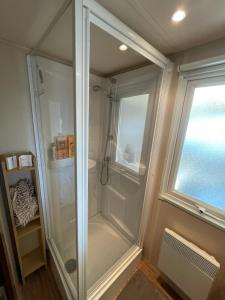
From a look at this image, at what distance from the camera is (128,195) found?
5.74ft

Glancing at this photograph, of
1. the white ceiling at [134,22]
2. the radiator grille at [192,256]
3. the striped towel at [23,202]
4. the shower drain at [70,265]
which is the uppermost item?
the white ceiling at [134,22]

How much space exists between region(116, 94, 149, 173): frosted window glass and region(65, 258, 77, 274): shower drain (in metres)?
1.00

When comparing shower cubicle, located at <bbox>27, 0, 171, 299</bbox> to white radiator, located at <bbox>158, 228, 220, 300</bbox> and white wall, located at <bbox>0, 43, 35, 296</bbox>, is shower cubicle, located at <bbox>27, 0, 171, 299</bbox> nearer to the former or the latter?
white wall, located at <bbox>0, 43, 35, 296</bbox>

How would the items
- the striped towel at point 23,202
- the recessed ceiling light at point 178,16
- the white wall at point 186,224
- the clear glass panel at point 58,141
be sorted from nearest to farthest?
the recessed ceiling light at point 178,16
the clear glass panel at point 58,141
the white wall at point 186,224
the striped towel at point 23,202

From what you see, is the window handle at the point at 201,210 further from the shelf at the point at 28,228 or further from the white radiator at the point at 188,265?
the shelf at the point at 28,228

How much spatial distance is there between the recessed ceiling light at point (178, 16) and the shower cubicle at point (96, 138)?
0.21 m

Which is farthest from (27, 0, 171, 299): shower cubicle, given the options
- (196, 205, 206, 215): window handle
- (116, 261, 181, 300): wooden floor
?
(196, 205, 206, 215): window handle

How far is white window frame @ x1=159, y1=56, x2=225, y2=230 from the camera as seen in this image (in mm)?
1034

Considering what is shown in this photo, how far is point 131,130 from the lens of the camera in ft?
5.37

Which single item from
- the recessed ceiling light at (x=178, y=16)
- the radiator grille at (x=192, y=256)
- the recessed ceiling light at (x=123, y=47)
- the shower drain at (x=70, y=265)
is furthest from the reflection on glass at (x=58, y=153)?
the radiator grille at (x=192, y=256)

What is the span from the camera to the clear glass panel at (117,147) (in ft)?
4.33

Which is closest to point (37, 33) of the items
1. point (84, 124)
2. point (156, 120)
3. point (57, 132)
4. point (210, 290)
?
point (57, 132)

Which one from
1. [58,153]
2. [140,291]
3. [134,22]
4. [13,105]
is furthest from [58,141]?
[140,291]

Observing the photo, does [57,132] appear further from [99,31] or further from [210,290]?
[210,290]
